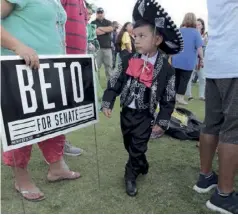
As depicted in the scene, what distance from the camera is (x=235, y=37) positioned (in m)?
1.97

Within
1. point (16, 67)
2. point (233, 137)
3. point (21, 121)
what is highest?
point (16, 67)

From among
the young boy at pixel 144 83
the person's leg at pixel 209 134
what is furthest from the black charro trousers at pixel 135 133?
the person's leg at pixel 209 134

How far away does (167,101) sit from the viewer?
92.4 inches

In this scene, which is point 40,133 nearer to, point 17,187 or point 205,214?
point 17,187

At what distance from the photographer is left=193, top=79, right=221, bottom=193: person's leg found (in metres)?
2.25

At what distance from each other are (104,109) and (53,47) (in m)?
0.57

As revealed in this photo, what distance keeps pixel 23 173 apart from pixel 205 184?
4.38 ft

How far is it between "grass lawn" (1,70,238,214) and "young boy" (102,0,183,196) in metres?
0.16

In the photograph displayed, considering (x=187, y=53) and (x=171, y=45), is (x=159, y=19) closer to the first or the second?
(x=171, y=45)

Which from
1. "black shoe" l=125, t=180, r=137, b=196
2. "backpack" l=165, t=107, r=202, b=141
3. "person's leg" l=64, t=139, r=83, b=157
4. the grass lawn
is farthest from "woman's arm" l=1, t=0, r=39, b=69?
"backpack" l=165, t=107, r=202, b=141

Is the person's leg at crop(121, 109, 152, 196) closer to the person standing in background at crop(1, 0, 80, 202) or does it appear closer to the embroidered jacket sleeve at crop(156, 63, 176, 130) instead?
the embroidered jacket sleeve at crop(156, 63, 176, 130)

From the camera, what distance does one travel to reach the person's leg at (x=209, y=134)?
88.6 inches

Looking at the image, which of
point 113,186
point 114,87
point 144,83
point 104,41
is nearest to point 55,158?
point 113,186

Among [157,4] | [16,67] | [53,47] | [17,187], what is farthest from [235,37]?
[17,187]
